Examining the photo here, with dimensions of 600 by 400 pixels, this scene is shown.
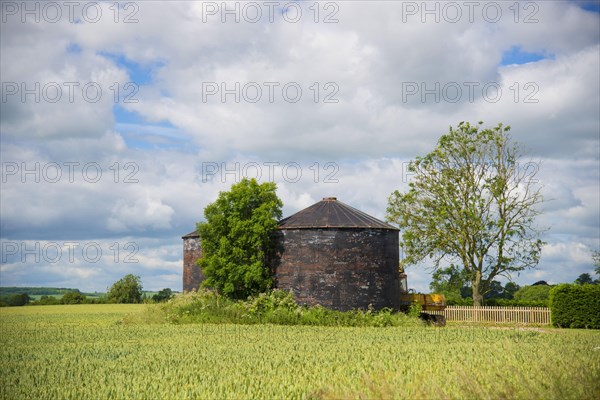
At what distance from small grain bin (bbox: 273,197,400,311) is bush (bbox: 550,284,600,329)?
10.0 meters

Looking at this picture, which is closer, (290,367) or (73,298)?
(290,367)

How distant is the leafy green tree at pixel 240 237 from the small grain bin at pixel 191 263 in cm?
472

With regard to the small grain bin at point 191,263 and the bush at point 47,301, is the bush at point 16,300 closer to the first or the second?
the bush at point 47,301

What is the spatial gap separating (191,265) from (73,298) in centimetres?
3430

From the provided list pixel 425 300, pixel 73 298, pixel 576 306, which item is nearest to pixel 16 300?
pixel 73 298

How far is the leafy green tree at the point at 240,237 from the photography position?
111ft

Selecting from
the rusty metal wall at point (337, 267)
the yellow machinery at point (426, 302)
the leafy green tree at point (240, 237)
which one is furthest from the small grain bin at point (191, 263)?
the yellow machinery at point (426, 302)

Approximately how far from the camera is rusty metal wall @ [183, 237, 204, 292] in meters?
40.1

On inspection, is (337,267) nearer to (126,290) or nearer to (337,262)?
(337,262)

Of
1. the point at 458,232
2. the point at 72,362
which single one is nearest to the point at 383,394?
the point at 72,362

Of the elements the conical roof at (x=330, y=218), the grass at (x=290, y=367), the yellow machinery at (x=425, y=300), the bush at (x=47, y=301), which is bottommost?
the bush at (x=47, y=301)

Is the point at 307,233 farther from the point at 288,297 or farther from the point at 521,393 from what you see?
the point at 521,393

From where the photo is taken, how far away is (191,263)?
133ft

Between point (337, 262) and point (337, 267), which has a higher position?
point (337, 262)
